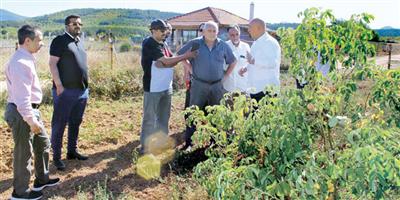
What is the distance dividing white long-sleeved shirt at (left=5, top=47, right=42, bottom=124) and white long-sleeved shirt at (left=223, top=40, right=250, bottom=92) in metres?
2.57

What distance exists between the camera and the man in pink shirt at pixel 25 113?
328 cm

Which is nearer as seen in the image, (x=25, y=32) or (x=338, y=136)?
(x=338, y=136)

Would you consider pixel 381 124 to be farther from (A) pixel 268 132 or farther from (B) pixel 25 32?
(B) pixel 25 32

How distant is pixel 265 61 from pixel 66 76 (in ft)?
7.30

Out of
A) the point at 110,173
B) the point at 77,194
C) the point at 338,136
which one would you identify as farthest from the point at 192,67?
the point at 338,136

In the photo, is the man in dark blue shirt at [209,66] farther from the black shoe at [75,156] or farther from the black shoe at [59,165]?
the black shoe at [59,165]

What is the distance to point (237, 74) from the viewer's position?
17.7ft

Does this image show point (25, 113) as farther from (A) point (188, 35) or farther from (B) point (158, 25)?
(A) point (188, 35)

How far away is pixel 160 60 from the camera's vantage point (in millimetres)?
4434

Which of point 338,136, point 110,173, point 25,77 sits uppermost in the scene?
point 25,77

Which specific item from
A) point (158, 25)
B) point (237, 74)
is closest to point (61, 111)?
point (158, 25)

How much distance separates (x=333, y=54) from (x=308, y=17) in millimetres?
261

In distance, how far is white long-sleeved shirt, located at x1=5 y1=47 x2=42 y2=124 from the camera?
3.26 meters

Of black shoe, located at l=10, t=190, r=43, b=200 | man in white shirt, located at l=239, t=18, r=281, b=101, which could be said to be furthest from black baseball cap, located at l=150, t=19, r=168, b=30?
black shoe, located at l=10, t=190, r=43, b=200
